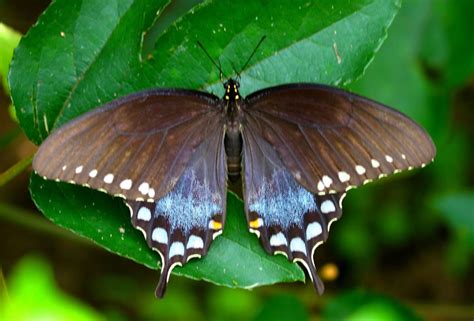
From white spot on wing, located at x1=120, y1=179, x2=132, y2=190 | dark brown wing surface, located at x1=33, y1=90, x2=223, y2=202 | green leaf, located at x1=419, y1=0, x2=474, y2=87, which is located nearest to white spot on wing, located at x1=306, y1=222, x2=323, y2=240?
dark brown wing surface, located at x1=33, y1=90, x2=223, y2=202

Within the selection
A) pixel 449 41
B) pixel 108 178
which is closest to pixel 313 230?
pixel 108 178

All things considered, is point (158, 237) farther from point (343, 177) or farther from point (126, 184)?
point (343, 177)

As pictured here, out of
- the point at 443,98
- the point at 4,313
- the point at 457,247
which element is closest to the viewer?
the point at 4,313

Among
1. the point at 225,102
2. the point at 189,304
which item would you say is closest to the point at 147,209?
the point at 225,102

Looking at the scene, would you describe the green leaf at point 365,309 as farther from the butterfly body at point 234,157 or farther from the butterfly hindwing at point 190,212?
the butterfly hindwing at point 190,212

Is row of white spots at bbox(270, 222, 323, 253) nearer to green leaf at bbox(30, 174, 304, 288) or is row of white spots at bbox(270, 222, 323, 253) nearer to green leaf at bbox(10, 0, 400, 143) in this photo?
green leaf at bbox(30, 174, 304, 288)

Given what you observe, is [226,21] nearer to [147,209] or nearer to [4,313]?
[147,209]

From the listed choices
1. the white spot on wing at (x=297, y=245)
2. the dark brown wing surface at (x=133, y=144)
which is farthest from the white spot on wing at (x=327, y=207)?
the dark brown wing surface at (x=133, y=144)
